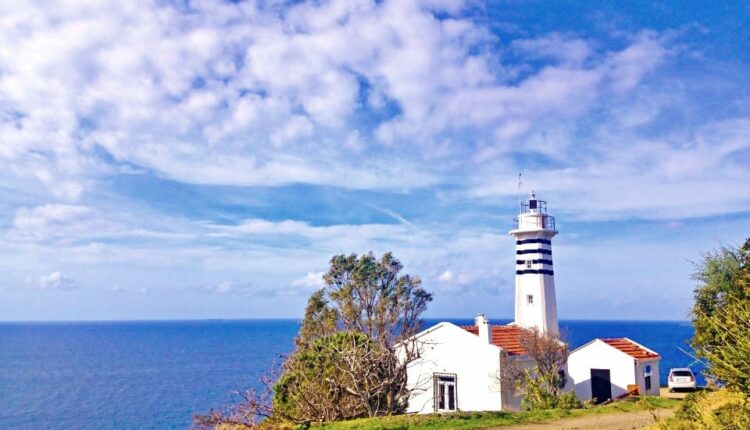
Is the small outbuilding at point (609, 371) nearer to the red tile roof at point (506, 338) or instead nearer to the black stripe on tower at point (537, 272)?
the red tile roof at point (506, 338)

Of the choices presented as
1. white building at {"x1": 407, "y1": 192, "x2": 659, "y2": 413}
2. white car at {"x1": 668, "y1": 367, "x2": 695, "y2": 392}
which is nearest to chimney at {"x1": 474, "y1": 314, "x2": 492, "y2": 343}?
white building at {"x1": 407, "y1": 192, "x2": 659, "y2": 413}

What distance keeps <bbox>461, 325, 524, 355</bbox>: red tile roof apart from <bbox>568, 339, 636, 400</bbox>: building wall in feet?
8.52

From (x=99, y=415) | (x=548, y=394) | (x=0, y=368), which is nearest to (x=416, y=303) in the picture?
(x=548, y=394)

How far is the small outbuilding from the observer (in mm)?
25156

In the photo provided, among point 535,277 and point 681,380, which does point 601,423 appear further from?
point 681,380

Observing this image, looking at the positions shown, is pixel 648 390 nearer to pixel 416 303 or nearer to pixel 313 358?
pixel 416 303

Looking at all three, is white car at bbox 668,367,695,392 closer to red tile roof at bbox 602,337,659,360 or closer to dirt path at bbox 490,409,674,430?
red tile roof at bbox 602,337,659,360

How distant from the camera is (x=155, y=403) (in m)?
51.0

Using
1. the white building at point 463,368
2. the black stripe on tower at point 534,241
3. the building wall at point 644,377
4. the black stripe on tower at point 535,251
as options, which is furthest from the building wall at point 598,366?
the black stripe on tower at point 534,241

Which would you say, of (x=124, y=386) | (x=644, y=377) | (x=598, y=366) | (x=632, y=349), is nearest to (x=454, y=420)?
(x=598, y=366)

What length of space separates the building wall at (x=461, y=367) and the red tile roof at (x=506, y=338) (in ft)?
2.16

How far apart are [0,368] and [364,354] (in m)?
84.6

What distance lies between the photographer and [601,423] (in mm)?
15547

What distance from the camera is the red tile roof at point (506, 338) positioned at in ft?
78.8
